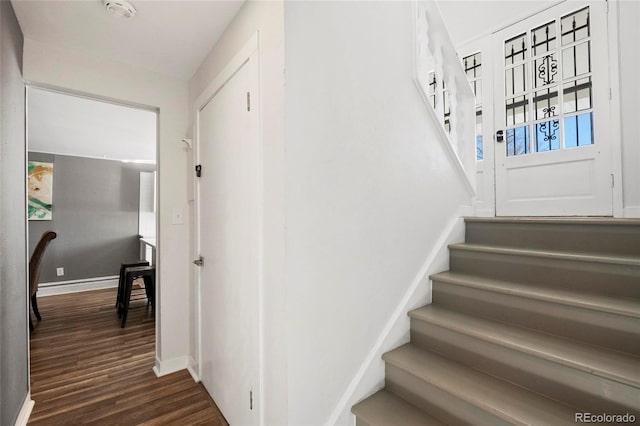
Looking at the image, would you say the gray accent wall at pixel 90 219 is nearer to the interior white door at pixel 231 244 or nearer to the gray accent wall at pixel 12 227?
the gray accent wall at pixel 12 227

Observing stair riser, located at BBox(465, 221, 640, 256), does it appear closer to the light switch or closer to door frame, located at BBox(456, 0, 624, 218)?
door frame, located at BBox(456, 0, 624, 218)

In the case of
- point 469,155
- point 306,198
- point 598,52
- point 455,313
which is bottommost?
point 455,313

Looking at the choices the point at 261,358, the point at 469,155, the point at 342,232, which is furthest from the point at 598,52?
the point at 261,358

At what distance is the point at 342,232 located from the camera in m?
1.31

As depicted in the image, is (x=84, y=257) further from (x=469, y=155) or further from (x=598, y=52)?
(x=598, y=52)

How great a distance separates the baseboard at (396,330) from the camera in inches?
51.6

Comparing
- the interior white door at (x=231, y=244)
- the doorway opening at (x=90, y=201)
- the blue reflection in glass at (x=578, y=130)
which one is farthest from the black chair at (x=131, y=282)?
the blue reflection in glass at (x=578, y=130)

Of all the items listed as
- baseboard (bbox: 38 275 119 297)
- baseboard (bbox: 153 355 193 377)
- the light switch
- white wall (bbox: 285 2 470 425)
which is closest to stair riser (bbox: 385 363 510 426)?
white wall (bbox: 285 2 470 425)

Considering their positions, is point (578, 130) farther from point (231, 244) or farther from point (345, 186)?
point (231, 244)

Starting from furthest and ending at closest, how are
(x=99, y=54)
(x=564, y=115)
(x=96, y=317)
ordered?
(x=96, y=317), (x=564, y=115), (x=99, y=54)

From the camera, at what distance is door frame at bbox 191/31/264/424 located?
4.27ft

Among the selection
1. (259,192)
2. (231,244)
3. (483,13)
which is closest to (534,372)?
(259,192)

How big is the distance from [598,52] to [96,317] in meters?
5.94

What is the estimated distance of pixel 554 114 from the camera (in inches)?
106
